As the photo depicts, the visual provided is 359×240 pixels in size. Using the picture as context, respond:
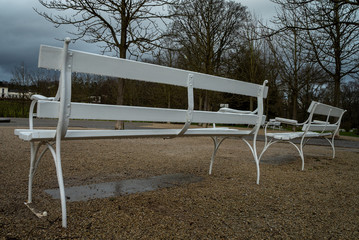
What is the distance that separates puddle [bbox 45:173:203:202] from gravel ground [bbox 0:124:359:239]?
16 centimetres

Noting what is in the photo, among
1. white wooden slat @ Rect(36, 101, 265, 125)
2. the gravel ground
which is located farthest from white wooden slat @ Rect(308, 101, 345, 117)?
white wooden slat @ Rect(36, 101, 265, 125)

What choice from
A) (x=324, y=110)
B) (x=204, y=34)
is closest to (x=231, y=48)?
(x=204, y=34)

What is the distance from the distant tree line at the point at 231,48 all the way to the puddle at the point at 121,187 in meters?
6.84

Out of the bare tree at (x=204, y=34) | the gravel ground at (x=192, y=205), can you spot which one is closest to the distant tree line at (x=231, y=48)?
the bare tree at (x=204, y=34)

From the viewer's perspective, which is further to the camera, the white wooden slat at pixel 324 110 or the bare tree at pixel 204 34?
the bare tree at pixel 204 34

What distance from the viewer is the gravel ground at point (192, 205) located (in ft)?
8.00

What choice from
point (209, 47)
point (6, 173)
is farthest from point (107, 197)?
point (209, 47)

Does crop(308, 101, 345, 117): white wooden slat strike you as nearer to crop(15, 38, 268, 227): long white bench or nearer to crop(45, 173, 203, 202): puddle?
crop(45, 173, 203, 202): puddle

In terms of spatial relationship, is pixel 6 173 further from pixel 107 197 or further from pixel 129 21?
pixel 129 21

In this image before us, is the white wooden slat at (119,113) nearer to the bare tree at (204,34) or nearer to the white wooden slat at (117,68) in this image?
the white wooden slat at (117,68)

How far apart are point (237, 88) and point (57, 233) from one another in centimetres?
255

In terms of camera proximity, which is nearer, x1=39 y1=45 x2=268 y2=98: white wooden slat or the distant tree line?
x1=39 y1=45 x2=268 y2=98: white wooden slat

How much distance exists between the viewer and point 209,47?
20.3 m

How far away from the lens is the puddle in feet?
11.0
